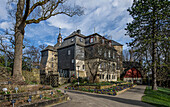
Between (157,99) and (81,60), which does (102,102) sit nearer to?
(157,99)

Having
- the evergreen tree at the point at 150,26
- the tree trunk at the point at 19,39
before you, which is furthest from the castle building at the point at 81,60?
the tree trunk at the point at 19,39

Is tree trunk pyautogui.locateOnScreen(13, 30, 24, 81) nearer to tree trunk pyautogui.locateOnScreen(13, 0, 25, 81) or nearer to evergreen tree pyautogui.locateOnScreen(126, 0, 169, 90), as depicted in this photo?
tree trunk pyautogui.locateOnScreen(13, 0, 25, 81)

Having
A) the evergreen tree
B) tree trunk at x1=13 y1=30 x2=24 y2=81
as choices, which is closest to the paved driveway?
tree trunk at x1=13 y1=30 x2=24 y2=81

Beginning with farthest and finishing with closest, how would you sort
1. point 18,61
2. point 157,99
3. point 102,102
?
point 157,99
point 102,102
point 18,61

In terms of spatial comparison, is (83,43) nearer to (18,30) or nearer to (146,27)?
(146,27)

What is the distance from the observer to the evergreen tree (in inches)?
623

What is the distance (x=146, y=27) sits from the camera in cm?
1733

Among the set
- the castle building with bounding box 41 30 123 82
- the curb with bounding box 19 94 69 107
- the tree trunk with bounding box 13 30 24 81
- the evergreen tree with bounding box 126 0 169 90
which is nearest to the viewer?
the curb with bounding box 19 94 69 107

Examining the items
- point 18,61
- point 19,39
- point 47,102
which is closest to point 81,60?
point 19,39

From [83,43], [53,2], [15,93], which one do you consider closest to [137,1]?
[53,2]

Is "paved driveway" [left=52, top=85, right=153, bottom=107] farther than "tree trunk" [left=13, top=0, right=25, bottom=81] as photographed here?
No

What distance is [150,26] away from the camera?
56.3 ft

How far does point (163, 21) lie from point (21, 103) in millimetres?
19234

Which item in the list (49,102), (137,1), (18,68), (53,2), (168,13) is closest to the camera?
(49,102)
